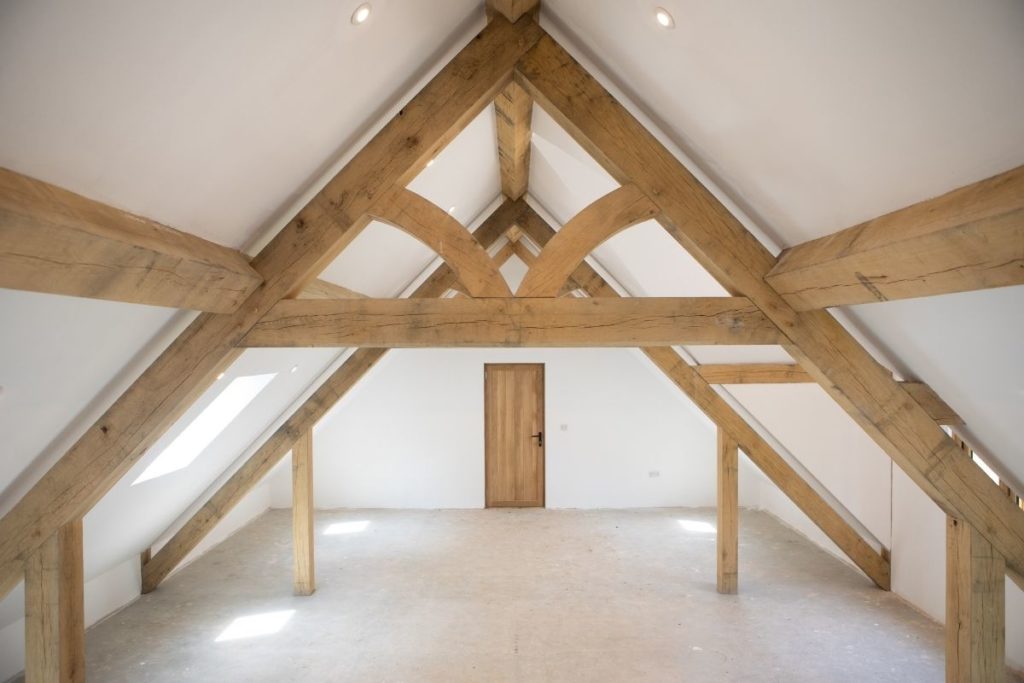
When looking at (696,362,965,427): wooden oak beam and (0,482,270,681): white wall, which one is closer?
(0,482,270,681): white wall

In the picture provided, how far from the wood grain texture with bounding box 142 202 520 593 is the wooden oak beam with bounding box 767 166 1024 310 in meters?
3.91

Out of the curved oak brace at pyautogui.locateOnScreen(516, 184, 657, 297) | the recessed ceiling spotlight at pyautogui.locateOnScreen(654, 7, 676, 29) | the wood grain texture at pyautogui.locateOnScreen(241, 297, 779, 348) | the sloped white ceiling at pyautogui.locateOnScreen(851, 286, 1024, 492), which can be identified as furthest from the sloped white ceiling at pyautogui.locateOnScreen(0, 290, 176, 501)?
the sloped white ceiling at pyautogui.locateOnScreen(851, 286, 1024, 492)

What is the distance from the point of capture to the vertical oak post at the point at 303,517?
19.5ft

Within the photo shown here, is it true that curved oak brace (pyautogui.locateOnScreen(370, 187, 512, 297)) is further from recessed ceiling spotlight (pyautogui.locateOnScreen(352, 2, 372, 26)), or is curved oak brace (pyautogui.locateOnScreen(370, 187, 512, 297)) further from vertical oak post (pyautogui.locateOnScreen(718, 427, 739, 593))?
vertical oak post (pyautogui.locateOnScreen(718, 427, 739, 593))

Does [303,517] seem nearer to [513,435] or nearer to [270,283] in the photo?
[270,283]

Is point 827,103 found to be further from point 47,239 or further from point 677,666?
point 677,666

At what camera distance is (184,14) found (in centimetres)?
173

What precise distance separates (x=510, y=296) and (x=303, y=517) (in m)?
3.85

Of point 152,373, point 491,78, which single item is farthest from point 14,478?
point 491,78

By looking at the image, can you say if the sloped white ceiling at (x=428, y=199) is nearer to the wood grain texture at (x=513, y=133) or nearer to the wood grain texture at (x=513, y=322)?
the wood grain texture at (x=513, y=133)

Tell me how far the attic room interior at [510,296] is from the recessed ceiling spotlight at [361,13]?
1 centimetres

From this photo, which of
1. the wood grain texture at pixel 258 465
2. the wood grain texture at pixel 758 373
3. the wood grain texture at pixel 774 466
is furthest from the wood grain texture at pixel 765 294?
the wood grain texture at pixel 258 465

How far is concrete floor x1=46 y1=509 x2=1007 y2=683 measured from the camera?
4.53 m

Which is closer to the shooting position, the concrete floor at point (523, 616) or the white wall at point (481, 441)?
the concrete floor at point (523, 616)
